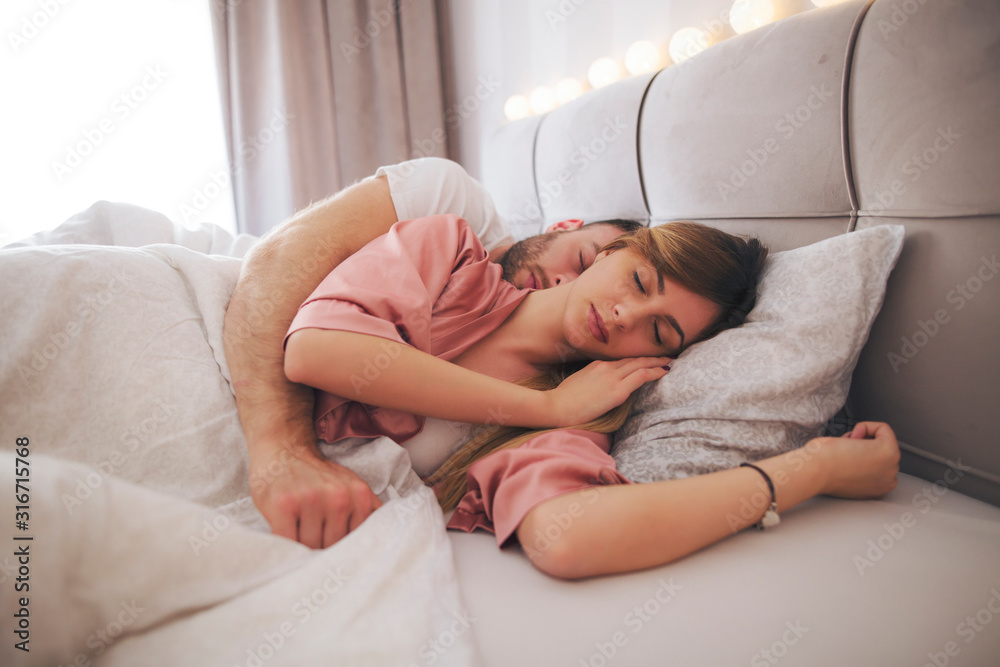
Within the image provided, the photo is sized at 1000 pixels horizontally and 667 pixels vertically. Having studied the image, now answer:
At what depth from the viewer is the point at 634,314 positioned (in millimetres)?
983

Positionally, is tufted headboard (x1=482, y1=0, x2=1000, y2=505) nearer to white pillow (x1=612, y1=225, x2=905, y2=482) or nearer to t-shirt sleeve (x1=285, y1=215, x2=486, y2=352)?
white pillow (x1=612, y1=225, x2=905, y2=482)

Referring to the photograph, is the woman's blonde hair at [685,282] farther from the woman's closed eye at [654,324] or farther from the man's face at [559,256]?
the man's face at [559,256]

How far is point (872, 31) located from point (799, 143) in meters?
0.19

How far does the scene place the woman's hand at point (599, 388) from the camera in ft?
3.02

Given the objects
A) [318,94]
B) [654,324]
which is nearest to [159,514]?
[654,324]

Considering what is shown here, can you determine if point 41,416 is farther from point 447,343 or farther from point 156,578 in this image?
point 447,343

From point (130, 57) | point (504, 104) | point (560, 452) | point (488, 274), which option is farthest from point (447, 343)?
point (130, 57)

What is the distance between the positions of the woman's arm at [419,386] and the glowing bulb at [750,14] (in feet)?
3.09

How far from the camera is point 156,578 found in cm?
54

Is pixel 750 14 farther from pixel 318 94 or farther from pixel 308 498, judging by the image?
pixel 318 94

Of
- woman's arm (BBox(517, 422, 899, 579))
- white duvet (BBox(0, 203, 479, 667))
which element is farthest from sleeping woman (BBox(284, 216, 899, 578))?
white duvet (BBox(0, 203, 479, 667))

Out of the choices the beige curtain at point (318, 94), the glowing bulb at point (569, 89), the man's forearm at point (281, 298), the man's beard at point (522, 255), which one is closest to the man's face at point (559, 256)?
the man's beard at point (522, 255)

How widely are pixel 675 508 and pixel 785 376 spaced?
0.31 metres

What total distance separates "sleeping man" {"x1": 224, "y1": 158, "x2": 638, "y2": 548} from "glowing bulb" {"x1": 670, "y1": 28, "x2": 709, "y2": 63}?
0.53 m
